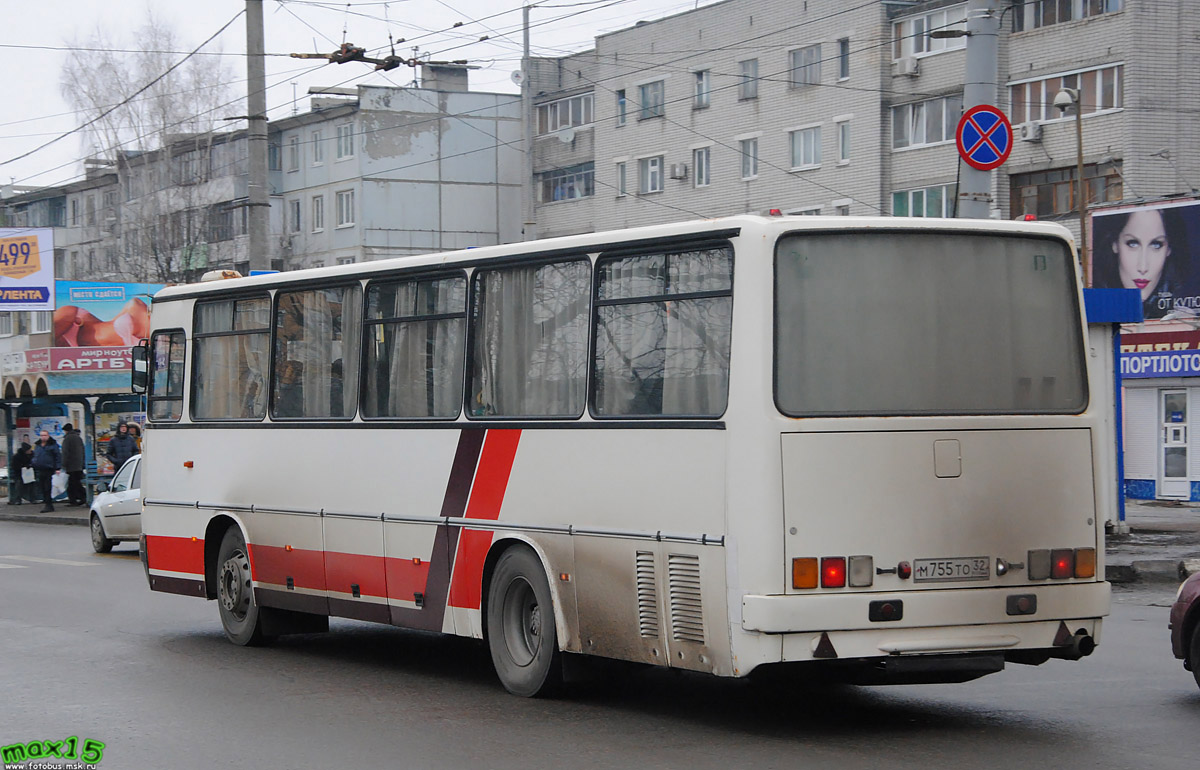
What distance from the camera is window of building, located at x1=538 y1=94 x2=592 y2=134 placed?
61281 millimetres

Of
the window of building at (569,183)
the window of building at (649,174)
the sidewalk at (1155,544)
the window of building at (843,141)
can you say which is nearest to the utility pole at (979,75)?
the sidewalk at (1155,544)

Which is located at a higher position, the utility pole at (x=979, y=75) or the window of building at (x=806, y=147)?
the window of building at (x=806, y=147)

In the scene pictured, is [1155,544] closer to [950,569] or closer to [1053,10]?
[950,569]

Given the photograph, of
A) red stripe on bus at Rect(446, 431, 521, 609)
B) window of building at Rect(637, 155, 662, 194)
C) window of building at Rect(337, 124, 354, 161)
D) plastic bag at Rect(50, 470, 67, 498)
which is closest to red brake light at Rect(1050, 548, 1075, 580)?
red stripe on bus at Rect(446, 431, 521, 609)

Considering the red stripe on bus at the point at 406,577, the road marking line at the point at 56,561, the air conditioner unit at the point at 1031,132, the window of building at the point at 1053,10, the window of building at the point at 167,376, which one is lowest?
the road marking line at the point at 56,561

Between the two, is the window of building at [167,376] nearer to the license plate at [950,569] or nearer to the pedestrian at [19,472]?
the license plate at [950,569]

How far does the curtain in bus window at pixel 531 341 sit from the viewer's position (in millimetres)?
9477

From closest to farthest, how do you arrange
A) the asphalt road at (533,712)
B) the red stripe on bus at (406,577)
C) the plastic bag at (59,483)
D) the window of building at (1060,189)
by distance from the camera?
the asphalt road at (533,712)
the red stripe on bus at (406,577)
the plastic bag at (59,483)
the window of building at (1060,189)

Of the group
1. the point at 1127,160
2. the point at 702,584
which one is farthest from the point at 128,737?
the point at 1127,160

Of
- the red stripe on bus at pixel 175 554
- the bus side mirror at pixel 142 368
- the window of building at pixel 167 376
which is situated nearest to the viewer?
the red stripe on bus at pixel 175 554

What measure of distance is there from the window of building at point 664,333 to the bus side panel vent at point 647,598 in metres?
0.81

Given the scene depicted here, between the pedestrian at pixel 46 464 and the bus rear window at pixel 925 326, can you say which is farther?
the pedestrian at pixel 46 464

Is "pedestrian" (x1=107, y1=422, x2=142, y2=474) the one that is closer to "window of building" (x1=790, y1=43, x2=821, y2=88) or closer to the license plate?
the license plate

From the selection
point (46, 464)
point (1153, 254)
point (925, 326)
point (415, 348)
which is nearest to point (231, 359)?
point (415, 348)
